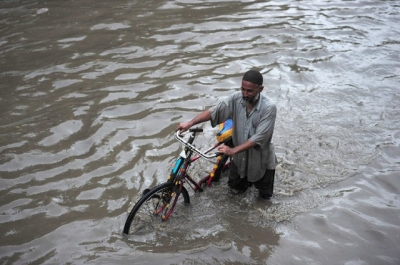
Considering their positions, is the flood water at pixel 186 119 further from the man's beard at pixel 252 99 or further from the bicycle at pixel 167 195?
the man's beard at pixel 252 99

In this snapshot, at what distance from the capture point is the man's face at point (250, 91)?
421 cm

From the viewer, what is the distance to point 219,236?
467 cm

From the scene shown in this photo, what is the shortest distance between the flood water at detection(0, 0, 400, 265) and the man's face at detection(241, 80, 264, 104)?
1660mm

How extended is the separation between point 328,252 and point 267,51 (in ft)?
19.7

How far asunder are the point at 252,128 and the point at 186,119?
2632mm

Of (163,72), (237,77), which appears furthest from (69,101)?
(237,77)

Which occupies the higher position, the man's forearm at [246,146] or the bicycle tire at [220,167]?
the man's forearm at [246,146]

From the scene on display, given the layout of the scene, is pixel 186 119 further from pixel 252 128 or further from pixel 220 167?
pixel 252 128

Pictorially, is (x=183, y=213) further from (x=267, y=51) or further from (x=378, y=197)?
(x=267, y=51)

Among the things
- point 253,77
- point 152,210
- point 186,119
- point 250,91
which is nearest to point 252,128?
point 250,91

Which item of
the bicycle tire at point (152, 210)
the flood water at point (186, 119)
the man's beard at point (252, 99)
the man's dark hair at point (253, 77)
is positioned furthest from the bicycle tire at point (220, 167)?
the man's dark hair at point (253, 77)

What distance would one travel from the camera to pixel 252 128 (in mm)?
4527

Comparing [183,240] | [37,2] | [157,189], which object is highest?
[37,2]

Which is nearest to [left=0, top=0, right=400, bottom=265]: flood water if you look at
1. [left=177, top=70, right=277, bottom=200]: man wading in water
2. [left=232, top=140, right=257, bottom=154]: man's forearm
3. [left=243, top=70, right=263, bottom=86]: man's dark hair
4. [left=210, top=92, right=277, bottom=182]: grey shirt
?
[left=177, top=70, right=277, bottom=200]: man wading in water
